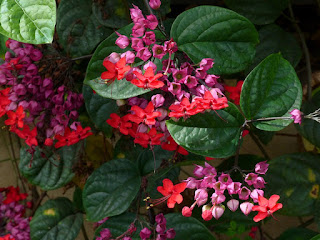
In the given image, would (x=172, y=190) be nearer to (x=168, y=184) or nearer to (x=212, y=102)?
Result: (x=168, y=184)

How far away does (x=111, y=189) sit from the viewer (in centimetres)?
117

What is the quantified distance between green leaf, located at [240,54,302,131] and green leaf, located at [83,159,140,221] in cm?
39

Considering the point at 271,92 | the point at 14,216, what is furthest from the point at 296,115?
the point at 14,216

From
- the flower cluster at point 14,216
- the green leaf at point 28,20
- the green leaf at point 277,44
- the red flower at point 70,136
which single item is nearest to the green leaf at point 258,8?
the green leaf at point 277,44

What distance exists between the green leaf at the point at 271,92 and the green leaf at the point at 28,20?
40cm

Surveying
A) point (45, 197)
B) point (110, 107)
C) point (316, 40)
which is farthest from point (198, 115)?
point (45, 197)

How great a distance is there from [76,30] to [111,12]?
10 centimetres

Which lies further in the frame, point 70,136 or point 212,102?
point 70,136

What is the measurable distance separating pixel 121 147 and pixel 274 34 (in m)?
0.53

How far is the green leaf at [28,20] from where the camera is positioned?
69 centimetres

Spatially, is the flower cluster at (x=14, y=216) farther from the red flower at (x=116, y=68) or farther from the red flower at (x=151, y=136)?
the red flower at (x=116, y=68)

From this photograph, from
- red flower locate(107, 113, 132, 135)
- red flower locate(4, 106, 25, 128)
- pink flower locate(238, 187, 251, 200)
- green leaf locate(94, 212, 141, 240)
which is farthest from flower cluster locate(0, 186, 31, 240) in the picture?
pink flower locate(238, 187, 251, 200)

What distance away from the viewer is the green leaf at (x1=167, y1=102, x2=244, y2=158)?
0.85 meters

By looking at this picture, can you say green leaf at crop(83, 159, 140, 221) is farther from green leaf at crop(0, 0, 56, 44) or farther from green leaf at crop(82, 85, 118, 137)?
green leaf at crop(0, 0, 56, 44)
